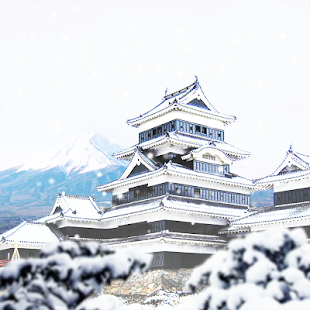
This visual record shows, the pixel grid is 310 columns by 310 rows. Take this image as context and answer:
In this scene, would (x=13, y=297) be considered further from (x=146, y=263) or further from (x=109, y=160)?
(x=109, y=160)

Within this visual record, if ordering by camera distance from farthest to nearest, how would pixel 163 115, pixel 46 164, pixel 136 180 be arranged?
pixel 46 164
pixel 163 115
pixel 136 180

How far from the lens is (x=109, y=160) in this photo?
165m

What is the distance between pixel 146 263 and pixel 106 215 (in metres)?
31.3

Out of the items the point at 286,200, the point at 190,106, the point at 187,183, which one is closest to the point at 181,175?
the point at 187,183

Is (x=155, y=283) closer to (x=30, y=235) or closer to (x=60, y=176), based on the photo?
(x=30, y=235)

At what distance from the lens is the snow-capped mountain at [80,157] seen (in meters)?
163

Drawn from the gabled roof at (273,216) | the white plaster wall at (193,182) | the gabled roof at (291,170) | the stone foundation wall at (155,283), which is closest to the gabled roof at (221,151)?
the white plaster wall at (193,182)

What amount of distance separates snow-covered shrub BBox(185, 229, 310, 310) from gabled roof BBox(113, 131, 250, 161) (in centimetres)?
2855

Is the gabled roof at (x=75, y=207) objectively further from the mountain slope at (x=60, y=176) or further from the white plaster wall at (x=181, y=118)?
the mountain slope at (x=60, y=176)

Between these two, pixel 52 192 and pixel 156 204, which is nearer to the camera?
pixel 156 204

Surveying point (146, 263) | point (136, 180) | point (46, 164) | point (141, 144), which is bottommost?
point (146, 263)

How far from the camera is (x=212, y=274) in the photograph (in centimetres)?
861

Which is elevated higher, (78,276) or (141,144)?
(141,144)

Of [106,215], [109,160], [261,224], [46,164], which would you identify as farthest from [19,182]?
[261,224]
